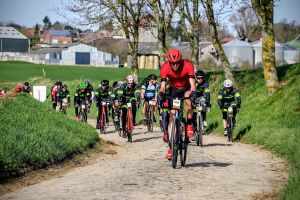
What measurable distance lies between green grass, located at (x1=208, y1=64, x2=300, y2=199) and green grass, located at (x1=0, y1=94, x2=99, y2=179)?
197 inches

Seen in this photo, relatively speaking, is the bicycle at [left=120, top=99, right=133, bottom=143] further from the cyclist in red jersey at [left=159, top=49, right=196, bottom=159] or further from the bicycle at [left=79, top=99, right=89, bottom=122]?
the cyclist in red jersey at [left=159, top=49, right=196, bottom=159]

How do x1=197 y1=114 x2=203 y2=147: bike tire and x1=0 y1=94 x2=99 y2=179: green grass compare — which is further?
x1=197 y1=114 x2=203 y2=147: bike tire

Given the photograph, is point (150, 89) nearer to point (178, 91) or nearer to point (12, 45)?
point (178, 91)

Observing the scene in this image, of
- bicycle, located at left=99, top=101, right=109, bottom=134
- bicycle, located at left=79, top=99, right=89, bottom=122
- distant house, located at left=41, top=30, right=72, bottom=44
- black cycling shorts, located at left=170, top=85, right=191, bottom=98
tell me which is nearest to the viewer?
black cycling shorts, located at left=170, top=85, right=191, bottom=98

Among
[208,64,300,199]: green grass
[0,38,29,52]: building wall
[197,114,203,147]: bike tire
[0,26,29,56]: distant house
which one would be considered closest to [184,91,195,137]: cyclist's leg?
[208,64,300,199]: green grass

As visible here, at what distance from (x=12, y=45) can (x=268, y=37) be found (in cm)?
12908

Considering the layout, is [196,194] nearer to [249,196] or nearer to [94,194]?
[249,196]

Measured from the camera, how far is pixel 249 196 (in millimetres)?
10359

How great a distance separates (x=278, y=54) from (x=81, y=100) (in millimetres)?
80335

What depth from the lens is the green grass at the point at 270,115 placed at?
17475 millimetres

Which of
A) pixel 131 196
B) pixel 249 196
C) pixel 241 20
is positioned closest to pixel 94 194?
pixel 131 196

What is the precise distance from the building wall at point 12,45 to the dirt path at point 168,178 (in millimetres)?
135754

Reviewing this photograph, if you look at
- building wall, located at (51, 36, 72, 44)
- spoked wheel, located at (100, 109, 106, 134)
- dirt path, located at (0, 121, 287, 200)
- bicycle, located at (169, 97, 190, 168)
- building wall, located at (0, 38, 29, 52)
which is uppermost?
building wall, located at (51, 36, 72, 44)

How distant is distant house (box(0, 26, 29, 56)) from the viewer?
14838cm
